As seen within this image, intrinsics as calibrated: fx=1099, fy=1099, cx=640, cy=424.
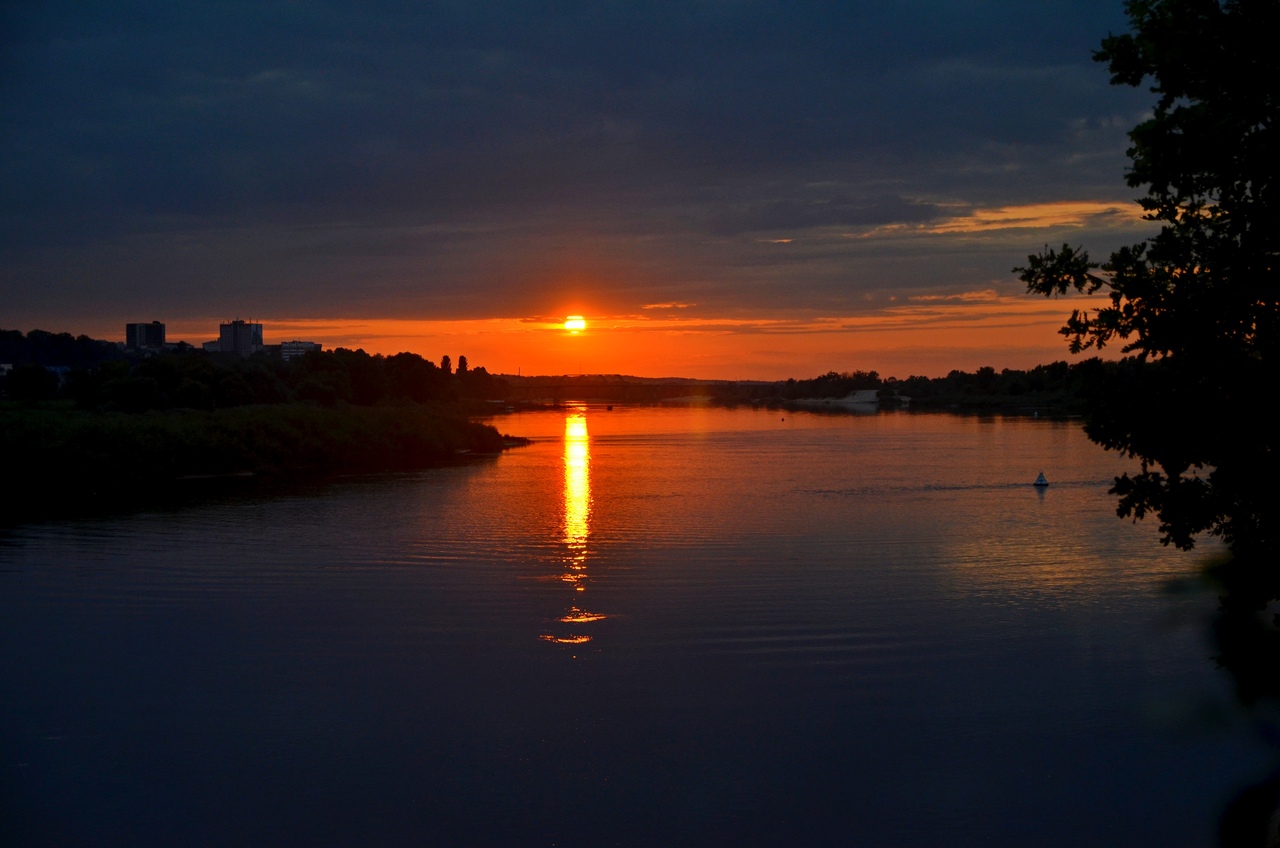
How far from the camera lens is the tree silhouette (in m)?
8.30

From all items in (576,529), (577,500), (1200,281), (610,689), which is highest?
(1200,281)

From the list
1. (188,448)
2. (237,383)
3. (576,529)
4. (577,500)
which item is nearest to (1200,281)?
(576,529)

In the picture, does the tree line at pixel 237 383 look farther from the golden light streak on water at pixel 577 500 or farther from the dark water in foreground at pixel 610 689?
the dark water in foreground at pixel 610 689

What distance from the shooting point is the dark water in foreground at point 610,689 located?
36.0 ft

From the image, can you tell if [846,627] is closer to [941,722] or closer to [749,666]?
[749,666]

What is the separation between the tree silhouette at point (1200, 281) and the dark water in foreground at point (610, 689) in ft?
13.1

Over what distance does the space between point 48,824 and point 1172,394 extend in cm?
1098

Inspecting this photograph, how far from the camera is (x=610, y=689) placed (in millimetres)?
14578

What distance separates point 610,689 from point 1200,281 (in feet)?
29.0

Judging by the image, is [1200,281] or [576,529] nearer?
[1200,281]

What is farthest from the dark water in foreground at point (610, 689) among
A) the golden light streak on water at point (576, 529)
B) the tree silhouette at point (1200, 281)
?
the tree silhouette at point (1200, 281)

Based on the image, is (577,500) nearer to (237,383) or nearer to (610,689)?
(610,689)

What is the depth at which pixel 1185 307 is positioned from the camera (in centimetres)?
883

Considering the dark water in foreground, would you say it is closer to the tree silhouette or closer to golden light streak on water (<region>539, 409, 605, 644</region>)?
golden light streak on water (<region>539, 409, 605, 644</region>)
